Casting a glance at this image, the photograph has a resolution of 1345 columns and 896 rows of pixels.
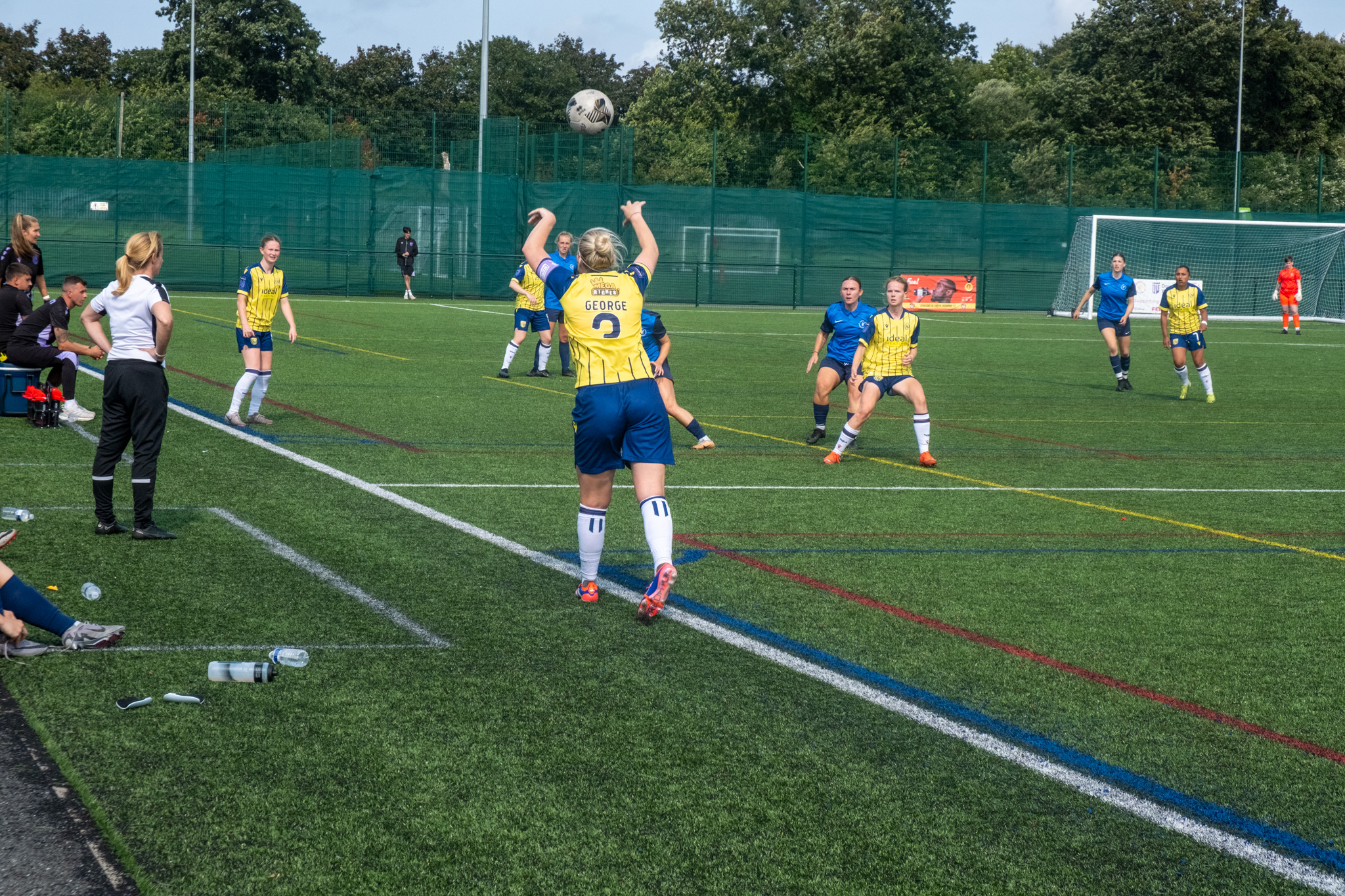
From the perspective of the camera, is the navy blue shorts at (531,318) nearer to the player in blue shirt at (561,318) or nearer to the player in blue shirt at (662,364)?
the player in blue shirt at (561,318)

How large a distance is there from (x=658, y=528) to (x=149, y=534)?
11.5ft

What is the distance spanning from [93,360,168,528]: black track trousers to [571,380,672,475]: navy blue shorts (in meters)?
3.05

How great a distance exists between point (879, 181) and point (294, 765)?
43.1 metres

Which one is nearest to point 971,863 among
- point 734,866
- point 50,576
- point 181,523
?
point 734,866

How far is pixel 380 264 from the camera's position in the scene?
41.2 m

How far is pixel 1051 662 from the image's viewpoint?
6438 mm

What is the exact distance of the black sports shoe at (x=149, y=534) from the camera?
844cm

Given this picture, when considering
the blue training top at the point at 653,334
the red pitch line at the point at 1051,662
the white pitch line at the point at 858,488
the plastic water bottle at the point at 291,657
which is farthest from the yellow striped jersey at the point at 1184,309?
the plastic water bottle at the point at 291,657

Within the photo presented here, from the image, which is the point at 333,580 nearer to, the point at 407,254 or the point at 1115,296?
the point at 1115,296

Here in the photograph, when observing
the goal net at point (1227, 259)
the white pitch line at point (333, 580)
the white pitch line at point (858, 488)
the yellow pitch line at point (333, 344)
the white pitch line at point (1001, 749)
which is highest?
the goal net at point (1227, 259)

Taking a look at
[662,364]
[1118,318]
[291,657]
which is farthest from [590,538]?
[1118,318]

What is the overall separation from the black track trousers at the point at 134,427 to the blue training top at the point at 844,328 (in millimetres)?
7243

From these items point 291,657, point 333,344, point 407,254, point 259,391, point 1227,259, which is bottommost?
point 291,657

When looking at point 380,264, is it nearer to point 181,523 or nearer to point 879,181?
Answer: point 879,181
